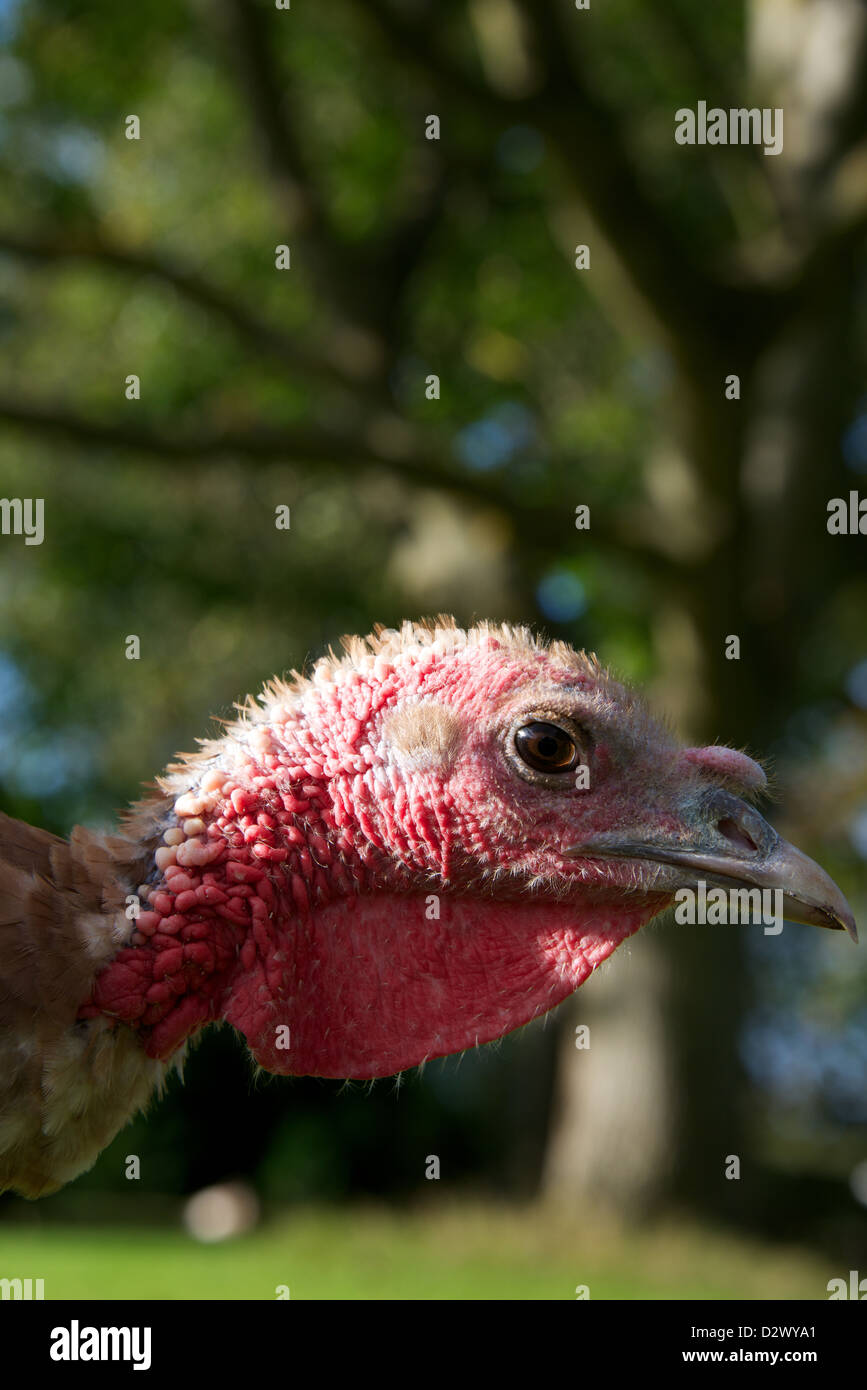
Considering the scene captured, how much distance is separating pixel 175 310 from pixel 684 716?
847 centimetres

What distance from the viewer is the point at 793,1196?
15234 millimetres

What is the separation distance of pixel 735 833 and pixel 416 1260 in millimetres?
8428

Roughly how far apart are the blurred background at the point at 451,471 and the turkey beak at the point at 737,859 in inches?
194

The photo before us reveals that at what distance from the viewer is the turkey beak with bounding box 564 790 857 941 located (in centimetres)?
272

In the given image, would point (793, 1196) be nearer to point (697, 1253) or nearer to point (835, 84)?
point (697, 1253)

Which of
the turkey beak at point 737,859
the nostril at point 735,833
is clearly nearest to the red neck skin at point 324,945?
the turkey beak at point 737,859

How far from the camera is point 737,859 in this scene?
275cm

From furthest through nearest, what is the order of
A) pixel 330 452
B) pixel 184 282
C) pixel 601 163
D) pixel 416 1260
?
pixel 184 282 < pixel 416 1260 < pixel 330 452 < pixel 601 163

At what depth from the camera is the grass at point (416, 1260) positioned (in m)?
8.48

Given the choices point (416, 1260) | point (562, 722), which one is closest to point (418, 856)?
point (562, 722)

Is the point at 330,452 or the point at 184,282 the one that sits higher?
the point at 184,282

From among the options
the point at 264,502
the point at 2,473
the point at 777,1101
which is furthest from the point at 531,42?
the point at 777,1101

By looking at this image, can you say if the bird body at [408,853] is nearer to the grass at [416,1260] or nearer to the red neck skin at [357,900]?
the red neck skin at [357,900]

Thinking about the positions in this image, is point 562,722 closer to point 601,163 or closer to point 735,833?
point 735,833
